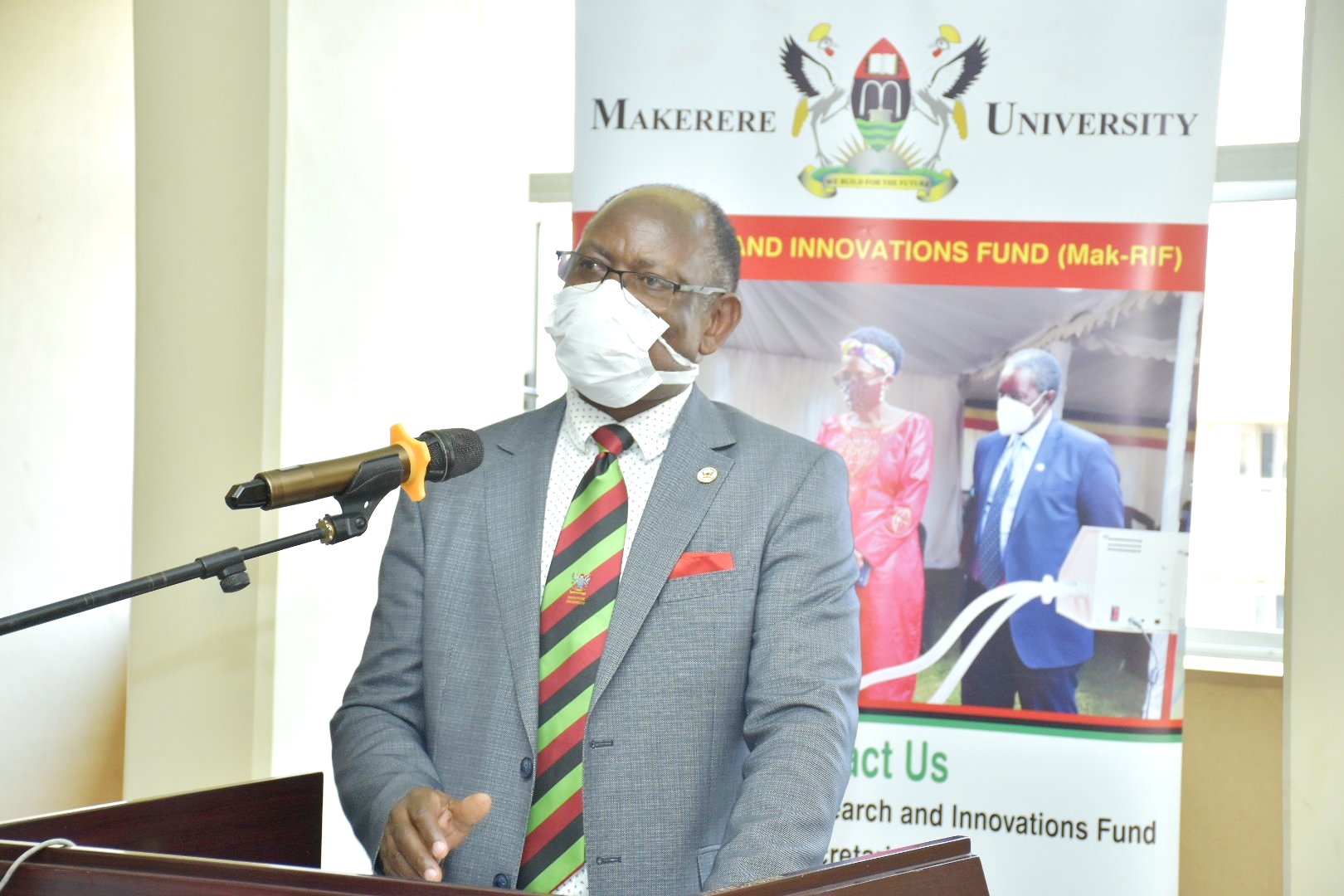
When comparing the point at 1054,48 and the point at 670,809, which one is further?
the point at 1054,48

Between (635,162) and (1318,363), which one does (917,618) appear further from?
(635,162)

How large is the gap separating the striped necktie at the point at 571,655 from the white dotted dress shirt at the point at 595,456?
0.05 ft

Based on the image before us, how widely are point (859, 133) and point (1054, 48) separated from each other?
0.51m

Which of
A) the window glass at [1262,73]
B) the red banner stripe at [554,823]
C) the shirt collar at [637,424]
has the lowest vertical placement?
the red banner stripe at [554,823]

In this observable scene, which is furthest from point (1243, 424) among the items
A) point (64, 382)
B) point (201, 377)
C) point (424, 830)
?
point (64, 382)

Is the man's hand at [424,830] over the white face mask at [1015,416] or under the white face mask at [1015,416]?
under

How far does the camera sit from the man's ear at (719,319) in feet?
7.30

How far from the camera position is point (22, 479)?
14.4 feet

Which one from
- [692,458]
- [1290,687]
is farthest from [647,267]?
[1290,687]

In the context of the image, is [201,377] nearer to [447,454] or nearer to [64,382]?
Answer: [64,382]

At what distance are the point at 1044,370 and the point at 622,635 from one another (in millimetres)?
1606

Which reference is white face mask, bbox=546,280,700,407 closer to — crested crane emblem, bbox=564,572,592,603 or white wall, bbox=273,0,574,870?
crested crane emblem, bbox=564,572,592,603

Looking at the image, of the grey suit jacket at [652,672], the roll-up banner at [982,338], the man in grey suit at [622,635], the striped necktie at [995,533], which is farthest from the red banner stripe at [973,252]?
the grey suit jacket at [652,672]

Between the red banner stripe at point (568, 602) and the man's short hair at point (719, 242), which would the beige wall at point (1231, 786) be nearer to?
the man's short hair at point (719, 242)
